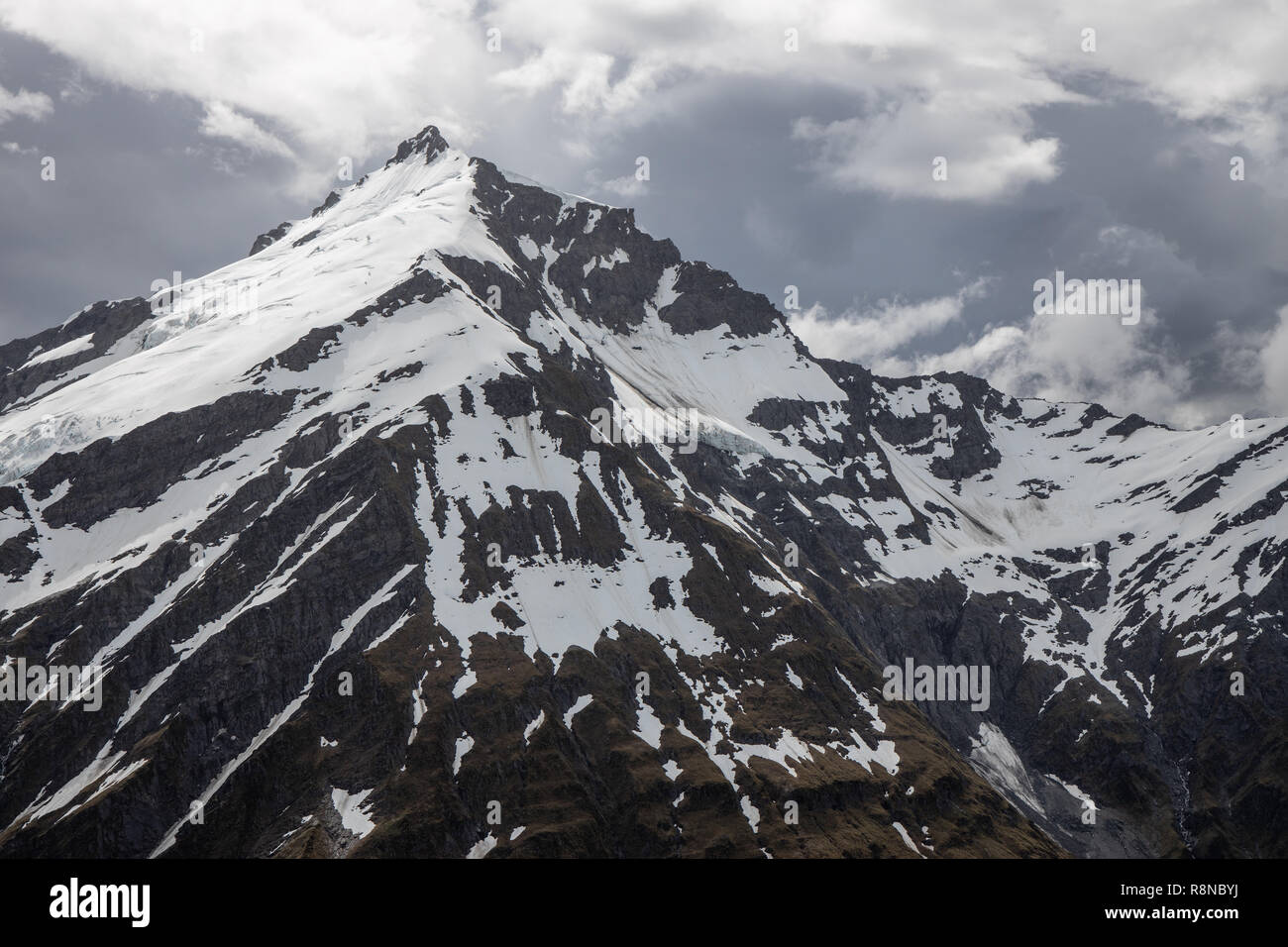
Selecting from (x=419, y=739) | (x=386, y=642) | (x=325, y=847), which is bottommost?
(x=325, y=847)

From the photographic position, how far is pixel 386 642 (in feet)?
619

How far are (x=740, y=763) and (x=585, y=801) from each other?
31.4m

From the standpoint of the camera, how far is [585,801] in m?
174

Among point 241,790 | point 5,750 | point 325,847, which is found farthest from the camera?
point 5,750

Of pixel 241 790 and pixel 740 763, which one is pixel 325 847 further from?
pixel 740 763
